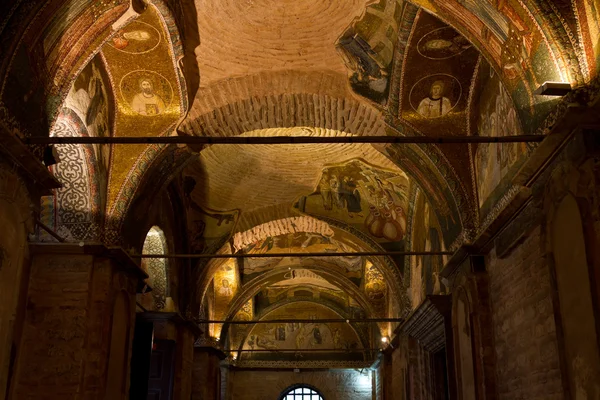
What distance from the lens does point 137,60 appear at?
9797 mm

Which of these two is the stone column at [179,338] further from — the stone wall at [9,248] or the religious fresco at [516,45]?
the religious fresco at [516,45]

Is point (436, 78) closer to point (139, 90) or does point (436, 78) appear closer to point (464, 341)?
point (464, 341)

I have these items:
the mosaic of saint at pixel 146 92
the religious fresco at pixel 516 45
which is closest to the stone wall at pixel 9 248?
the mosaic of saint at pixel 146 92

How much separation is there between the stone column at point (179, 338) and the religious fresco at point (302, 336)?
10.7 m

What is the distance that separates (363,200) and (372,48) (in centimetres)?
623

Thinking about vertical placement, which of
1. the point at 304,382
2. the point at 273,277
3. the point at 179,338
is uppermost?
the point at 273,277

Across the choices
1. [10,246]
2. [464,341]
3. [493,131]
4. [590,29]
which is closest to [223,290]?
[464,341]

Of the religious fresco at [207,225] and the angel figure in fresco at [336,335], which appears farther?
the angel figure in fresco at [336,335]

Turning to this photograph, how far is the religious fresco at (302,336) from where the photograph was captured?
2600cm

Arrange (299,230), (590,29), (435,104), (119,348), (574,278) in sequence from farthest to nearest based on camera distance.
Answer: (299,230), (435,104), (119,348), (590,29), (574,278)

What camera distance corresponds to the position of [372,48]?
9797 mm

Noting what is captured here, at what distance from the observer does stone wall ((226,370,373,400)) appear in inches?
1001

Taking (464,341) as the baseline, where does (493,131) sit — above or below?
above

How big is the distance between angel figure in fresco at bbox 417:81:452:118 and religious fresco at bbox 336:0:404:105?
0.58 m
